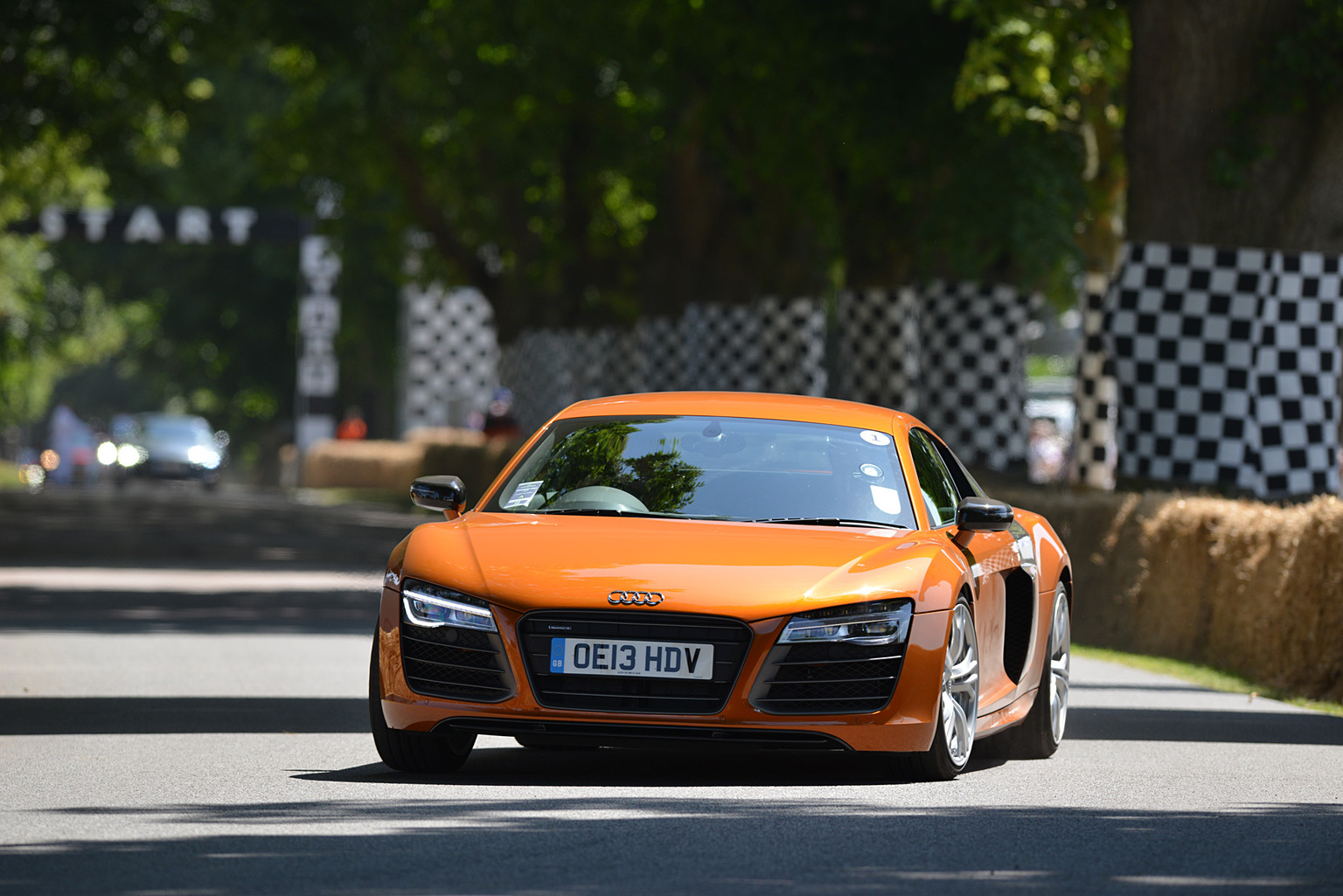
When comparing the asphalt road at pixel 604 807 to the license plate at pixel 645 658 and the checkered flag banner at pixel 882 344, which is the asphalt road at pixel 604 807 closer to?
the license plate at pixel 645 658

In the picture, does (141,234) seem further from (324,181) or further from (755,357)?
(755,357)

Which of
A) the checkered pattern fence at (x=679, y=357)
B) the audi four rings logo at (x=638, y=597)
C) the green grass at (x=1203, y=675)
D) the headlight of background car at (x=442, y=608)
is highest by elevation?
the audi four rings logo at (x=638, y=597)

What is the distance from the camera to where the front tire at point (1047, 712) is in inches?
388

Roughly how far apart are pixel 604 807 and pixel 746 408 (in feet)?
7.11

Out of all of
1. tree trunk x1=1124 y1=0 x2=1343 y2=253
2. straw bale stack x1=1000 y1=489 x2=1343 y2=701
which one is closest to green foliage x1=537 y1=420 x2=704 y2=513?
straw bale stack x1=1000 y1=489 x2=1343 y2=701

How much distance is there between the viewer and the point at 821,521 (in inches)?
349

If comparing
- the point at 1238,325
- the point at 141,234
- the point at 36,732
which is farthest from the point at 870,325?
the point at 141,234

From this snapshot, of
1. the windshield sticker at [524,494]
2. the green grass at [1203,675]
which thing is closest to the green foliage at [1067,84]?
the green grass at [1203,675]

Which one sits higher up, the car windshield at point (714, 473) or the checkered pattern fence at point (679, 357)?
the car windshield at point (714, 473)

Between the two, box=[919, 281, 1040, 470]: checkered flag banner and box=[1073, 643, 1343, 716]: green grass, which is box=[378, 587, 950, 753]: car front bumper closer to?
box=[1073, 643, 1343, 716]: green grass

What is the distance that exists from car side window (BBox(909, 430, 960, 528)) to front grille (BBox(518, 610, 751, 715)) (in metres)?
1.31

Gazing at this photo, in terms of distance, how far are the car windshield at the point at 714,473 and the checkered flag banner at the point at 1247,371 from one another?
8.94 meters

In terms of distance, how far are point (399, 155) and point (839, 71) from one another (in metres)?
19.5

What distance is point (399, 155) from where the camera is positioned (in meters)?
42.2
